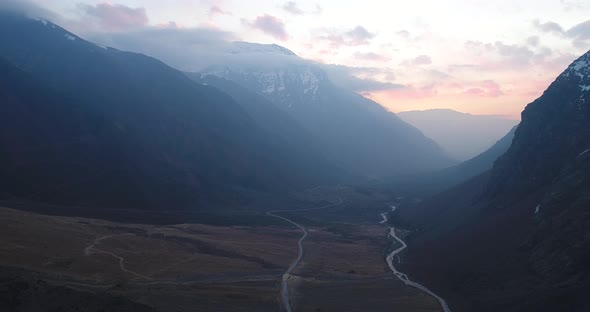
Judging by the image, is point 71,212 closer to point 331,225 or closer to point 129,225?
point 129,225

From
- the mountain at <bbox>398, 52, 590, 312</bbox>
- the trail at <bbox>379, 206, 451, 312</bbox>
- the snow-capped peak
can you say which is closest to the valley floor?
the trail at <bbox>379, 206, 451, 312</bbox>

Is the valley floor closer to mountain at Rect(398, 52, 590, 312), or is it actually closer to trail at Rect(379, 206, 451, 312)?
trail at Rect(379, 206, 451, 312)

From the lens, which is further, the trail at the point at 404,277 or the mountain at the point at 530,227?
the trail at the point at 404,277

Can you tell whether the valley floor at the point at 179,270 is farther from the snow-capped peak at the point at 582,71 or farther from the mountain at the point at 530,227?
the snow-capped peak at the point at 582,71

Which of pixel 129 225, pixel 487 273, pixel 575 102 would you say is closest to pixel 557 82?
pixel 575 102

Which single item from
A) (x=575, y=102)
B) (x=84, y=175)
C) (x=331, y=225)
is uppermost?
(x=575, y=102)

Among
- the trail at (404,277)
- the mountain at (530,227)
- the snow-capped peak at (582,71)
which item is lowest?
the trail at (404,277)

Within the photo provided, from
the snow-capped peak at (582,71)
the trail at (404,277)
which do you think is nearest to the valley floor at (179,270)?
the trail at (404,277)
